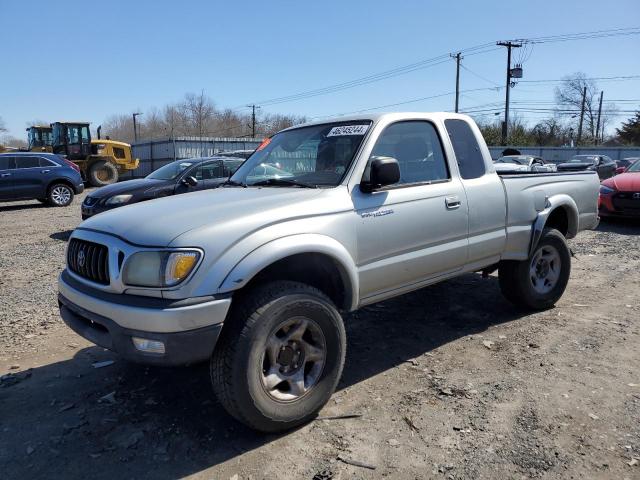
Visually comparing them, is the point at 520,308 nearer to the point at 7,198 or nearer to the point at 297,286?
the point at 297,286

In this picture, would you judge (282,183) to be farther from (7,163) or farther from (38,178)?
(7,163)

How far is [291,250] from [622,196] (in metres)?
9.79

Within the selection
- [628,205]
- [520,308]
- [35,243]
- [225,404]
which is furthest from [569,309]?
[35,243]

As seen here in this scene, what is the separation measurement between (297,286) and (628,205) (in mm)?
9645

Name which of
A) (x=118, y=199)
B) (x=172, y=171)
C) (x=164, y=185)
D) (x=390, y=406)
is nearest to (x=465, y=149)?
(x=390, y=406)

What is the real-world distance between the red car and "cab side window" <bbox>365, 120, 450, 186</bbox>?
741 cm

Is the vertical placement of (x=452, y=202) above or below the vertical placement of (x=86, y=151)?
below

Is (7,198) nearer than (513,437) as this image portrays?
No

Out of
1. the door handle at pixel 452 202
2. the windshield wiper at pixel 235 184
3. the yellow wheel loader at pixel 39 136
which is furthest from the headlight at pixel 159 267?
the yellow wheel loader at pixel 39 136

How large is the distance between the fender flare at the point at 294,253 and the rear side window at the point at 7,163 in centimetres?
1530

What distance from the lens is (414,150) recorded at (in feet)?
13.3

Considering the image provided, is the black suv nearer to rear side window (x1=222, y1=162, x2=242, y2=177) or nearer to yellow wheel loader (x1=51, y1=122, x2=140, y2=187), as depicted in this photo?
rear side window (x1=222, y1=162, x2=242, y2=177)

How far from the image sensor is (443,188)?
403cm

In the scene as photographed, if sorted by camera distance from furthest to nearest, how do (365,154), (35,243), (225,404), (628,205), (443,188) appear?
(628,205) < (35,243) < (443,188) < (365,154) < (225,404)
